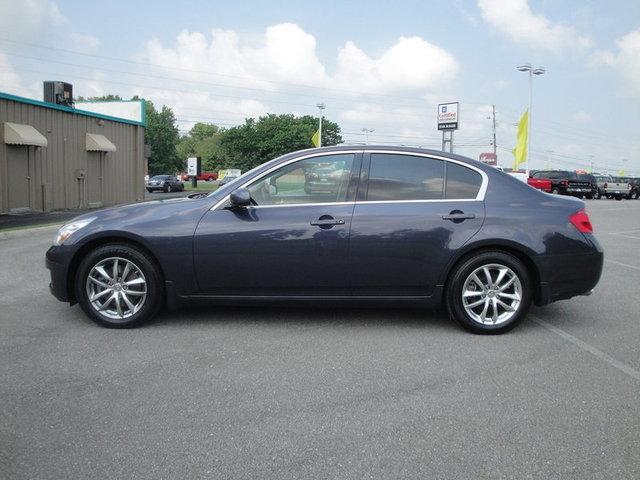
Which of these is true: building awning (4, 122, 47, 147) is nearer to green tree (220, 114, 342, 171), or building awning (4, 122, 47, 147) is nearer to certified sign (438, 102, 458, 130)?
certified sign (438, 102, 458, 130)

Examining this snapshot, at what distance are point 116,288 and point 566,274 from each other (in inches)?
151

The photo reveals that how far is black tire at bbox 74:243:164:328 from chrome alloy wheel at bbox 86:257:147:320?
1.1 inches

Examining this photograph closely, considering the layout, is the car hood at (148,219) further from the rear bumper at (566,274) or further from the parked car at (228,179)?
the rear bumper at (566,274)

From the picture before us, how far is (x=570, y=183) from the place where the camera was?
37875 mm

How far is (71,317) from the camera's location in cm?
545

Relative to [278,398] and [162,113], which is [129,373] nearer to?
[278,398]

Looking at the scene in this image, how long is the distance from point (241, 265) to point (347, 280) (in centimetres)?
90

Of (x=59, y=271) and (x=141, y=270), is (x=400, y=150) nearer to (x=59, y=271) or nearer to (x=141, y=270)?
(x=141, y=270)

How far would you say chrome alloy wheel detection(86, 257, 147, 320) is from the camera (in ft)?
16.6

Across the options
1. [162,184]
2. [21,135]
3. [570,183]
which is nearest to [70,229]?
[21,135]

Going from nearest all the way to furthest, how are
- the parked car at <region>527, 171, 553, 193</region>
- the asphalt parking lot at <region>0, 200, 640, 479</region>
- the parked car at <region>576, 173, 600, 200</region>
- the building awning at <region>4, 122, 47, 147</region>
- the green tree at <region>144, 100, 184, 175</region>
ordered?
the asphalt parking lot at <region>0, 200, 640, 479</region>, the building awning at <region>4, 122, 47, 147</region>, the parked car at <region>527, 171, 553, 193</region>, the parked car at <region>576, 173, 600, 200</region>, the green tree at <region>144, 100, 184, 175</region>

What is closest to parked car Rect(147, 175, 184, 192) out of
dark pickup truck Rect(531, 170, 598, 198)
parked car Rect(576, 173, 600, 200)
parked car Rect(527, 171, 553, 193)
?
parked car Rect(527, 171, 553, 193)

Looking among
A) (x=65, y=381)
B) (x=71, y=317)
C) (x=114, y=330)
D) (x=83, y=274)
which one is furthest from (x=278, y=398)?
(x=71, y=317)

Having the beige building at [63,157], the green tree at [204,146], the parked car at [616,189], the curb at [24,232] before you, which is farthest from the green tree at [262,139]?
the curb at [24,232]
